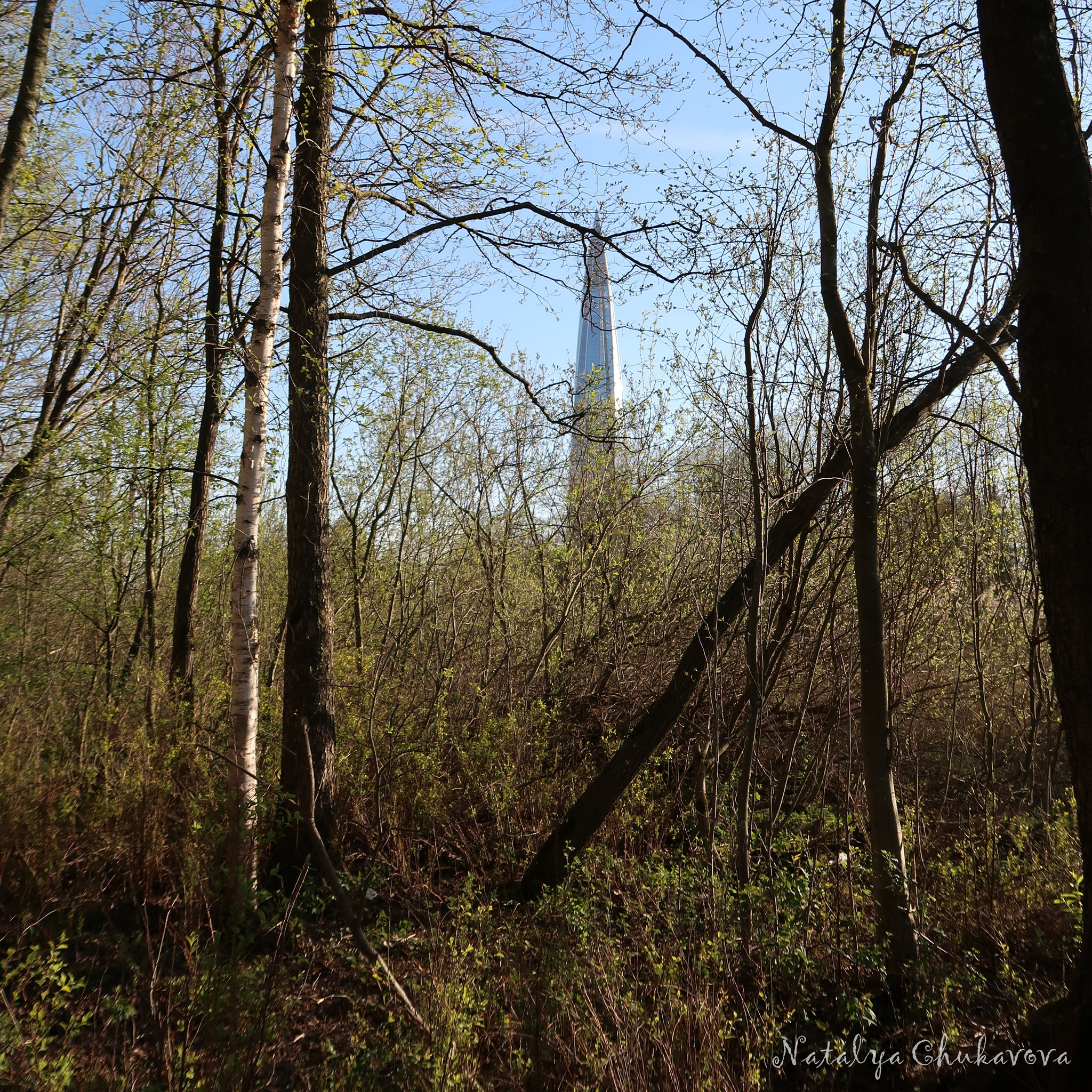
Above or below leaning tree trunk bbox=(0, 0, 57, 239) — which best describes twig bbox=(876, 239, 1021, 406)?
below

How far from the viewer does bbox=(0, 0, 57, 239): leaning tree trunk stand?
4.48 meters

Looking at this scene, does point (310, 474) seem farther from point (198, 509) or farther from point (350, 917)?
point (350, 917)

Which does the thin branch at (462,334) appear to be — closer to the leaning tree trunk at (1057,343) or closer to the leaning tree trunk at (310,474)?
the leaning tree trunk at (310,474)

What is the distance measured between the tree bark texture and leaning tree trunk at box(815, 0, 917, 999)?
63 centimetres

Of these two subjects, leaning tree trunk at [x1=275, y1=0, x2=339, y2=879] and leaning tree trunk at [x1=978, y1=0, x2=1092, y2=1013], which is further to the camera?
leaning tree trunk at [x1=275, y1=0, x2=339, y2=879]

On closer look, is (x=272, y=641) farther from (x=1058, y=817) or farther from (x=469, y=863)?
(x=1058, y=817)

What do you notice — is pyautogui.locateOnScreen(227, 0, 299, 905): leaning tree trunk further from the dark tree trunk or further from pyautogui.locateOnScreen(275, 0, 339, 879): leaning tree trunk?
the dark tree trunk

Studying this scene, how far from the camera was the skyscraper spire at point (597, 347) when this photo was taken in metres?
5.97

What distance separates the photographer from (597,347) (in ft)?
22.5

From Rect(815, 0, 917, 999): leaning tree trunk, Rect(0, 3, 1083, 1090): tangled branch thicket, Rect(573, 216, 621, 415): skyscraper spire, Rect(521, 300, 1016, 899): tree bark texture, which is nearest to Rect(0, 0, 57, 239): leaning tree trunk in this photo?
Rect(0, 3, 1083, 1090): tangled branch thicket

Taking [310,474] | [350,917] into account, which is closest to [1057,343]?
[350,917]

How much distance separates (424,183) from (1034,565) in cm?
542

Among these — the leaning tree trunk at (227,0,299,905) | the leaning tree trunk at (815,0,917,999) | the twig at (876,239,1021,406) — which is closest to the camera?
the twig at (876,239,1021,406)

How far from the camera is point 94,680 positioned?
6.82 m
